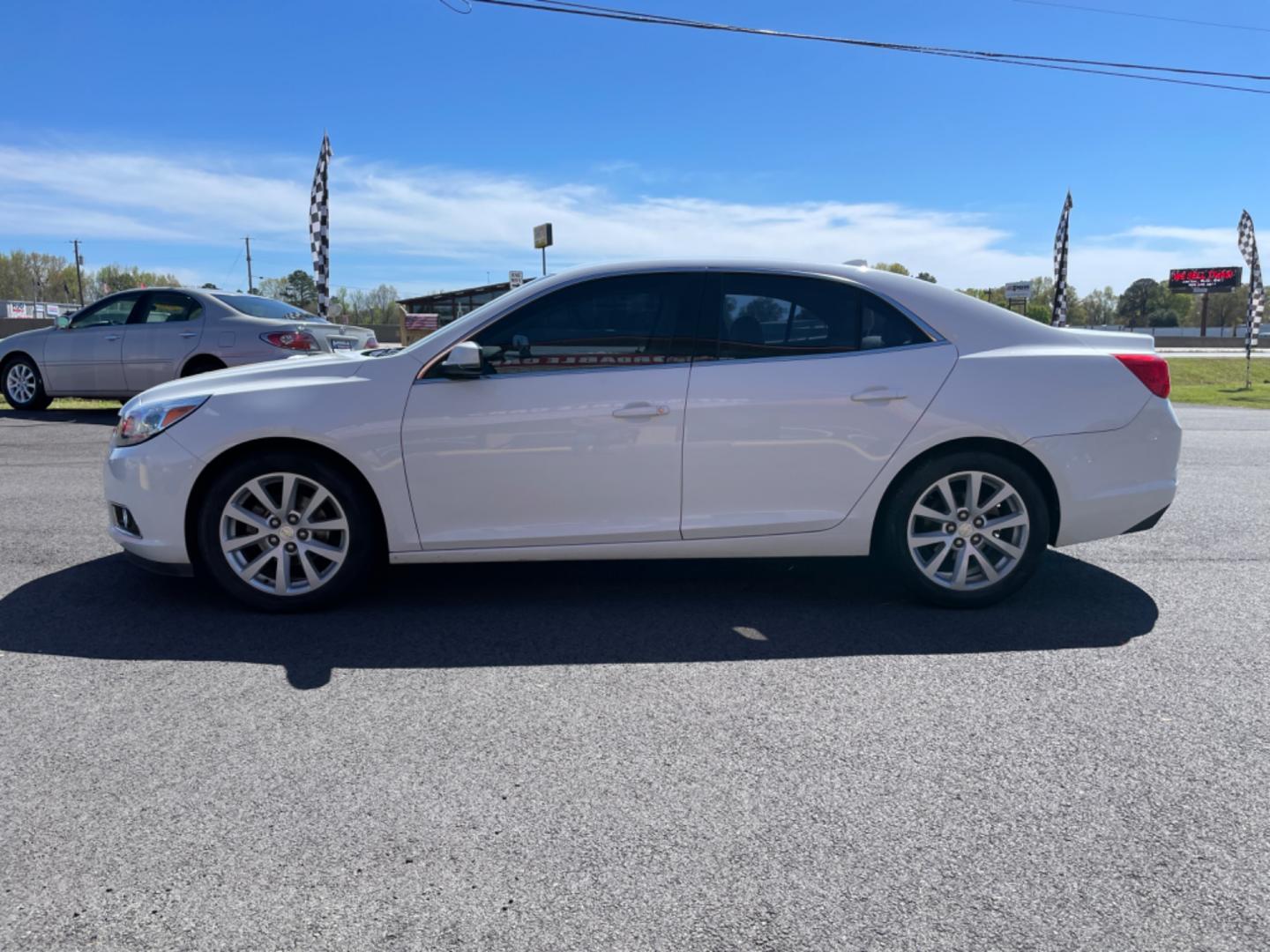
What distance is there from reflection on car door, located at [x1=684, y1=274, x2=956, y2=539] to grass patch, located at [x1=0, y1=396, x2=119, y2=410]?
40.3 ft

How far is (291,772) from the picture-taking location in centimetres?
281

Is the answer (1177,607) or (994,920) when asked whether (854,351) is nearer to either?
(1177,607)

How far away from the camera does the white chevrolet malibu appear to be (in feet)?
13.7

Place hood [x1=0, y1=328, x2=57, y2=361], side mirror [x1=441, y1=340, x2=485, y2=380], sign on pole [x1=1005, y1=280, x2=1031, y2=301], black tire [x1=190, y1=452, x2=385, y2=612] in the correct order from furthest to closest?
sign on pole [x1=1005, y1=280, x2=1031, y2=301] → hood [x1=0, y1=328, x2=57, y2=361] → black tire [x1=190, y1=452, x2=385, y2=612] → side mirror [x1=441, y1=340, x2=485, y2=380]

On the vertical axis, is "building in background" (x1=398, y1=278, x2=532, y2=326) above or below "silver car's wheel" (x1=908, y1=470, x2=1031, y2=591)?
above

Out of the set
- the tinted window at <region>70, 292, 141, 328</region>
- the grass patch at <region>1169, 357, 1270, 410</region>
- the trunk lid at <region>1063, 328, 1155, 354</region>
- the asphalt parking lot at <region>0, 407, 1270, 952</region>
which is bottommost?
the asphalt parking lot at <region>0, 407, 1270, 952</region>

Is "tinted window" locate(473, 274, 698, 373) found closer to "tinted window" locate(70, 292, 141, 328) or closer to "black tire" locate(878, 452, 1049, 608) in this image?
"black tire" locate(878, 452, 1049, 608)

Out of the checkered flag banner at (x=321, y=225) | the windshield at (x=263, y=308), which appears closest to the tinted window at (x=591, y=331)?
the windshield at (x=263, y=308)

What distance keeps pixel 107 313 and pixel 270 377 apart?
30.3ft

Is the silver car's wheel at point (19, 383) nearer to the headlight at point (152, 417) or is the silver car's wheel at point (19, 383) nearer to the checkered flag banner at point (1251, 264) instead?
the headlight at point (152, 417)

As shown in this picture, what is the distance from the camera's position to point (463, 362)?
410 cm

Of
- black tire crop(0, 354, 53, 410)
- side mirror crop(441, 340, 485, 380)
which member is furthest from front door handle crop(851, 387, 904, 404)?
black tire crop(0, 354, 53, 410)

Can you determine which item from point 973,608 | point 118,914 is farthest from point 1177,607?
point 118,914

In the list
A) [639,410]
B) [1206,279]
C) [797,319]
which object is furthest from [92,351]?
[1206,279]
